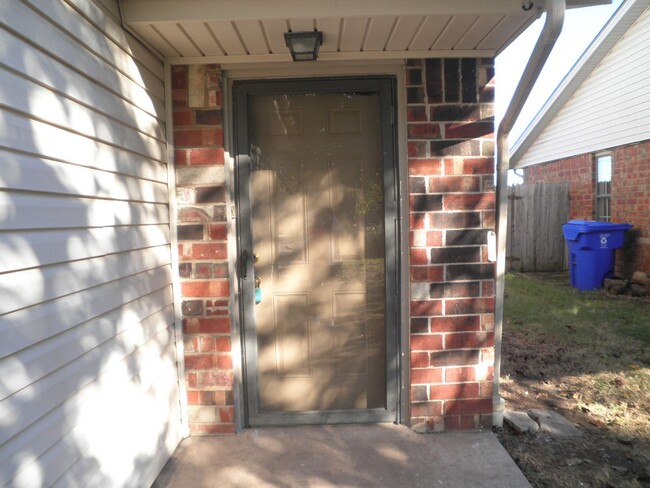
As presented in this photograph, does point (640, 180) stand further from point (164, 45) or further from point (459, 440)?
point (164, 45)

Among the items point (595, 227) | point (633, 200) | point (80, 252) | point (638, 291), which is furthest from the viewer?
point (633, 200)

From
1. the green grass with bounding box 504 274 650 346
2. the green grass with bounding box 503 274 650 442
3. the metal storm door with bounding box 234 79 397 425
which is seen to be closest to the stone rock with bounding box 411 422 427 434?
the metal storm door with bounding box 234 79 397 425

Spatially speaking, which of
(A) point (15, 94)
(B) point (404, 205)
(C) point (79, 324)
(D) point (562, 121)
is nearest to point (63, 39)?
(A) point (15, 94)

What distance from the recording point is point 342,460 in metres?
2.79

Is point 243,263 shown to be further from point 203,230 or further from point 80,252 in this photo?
point 80,252

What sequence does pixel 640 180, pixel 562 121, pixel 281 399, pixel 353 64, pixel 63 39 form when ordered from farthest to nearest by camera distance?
1. pixel 562 121
2. pixel 640 180
3. pixel 281 399
4. pixel 353 64
5. pixel 63 39

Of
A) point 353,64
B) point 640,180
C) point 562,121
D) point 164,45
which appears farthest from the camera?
point 562,121

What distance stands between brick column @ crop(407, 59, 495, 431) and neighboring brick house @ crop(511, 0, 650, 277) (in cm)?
641

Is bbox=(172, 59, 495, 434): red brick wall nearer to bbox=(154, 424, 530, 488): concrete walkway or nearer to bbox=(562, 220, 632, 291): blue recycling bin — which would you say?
bbox=(154, 424, 530, 488): concrete walkway

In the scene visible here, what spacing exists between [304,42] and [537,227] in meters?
9.14

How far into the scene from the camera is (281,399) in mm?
3242

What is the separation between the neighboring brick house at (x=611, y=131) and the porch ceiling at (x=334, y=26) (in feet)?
22.6

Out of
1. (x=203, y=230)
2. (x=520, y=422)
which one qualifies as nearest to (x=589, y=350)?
(x=520, y=422)

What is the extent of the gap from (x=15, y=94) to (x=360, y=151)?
2044 mm
